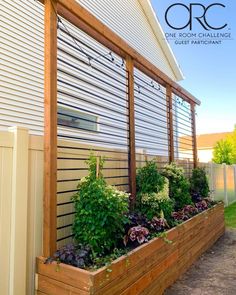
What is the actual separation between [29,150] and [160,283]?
193 centimetres

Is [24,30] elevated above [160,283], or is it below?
above

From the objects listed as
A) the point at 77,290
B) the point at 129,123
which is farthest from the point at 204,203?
the point at 77,290

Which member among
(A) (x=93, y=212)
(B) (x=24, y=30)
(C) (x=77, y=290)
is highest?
(B) (x=24, y=30)

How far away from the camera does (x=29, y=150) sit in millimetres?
2496

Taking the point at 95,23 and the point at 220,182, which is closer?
the point at 95,23

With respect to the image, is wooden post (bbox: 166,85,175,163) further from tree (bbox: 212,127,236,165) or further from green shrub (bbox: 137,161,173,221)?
tree (bbox: 212,127,236,165)

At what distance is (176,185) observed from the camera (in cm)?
498

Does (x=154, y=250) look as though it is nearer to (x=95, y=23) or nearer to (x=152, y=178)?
(x=152, y=178)

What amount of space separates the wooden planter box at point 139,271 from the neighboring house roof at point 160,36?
25.3 feet

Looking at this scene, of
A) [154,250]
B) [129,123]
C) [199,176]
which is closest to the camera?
[154,250]

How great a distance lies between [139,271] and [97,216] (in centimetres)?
65

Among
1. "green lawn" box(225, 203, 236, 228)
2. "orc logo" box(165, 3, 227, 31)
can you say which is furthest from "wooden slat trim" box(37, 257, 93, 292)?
"orc logo" box(165, 3, 227, 31)

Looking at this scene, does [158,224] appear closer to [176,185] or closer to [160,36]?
[176,185]

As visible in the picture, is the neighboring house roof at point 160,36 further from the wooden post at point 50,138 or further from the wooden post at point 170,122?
the wooden post at point 50,138
